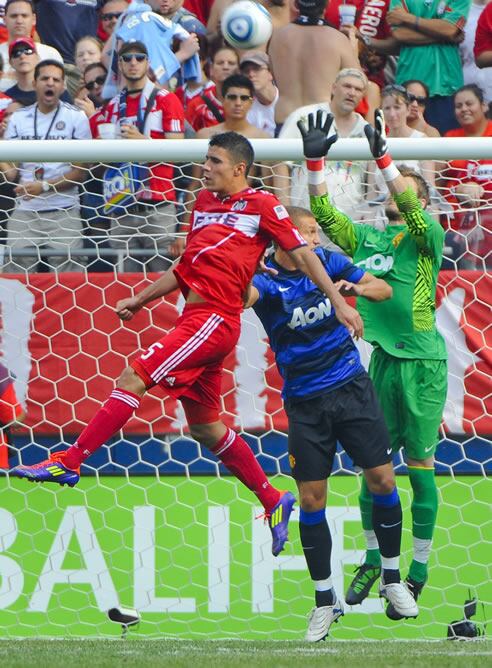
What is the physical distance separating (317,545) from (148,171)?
2.96 metres

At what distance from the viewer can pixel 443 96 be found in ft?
33.7

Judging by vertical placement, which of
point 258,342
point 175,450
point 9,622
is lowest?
point 9,622

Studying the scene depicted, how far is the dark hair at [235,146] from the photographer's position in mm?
6355

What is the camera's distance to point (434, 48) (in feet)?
34.3

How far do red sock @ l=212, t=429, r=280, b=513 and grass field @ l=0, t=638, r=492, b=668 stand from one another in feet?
2.52

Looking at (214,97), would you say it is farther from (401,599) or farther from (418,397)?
(401,599)

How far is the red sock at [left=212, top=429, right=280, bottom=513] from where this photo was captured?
6594 mm

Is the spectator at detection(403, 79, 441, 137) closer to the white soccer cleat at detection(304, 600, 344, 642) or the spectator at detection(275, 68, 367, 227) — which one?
the spectator at detection(275, 68, 367, 227)

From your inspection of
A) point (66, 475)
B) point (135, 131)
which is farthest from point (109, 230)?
point (66, 475)

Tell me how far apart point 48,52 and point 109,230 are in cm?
308

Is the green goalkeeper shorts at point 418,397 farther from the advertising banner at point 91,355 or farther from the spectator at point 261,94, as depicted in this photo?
the spectator at point 261,94

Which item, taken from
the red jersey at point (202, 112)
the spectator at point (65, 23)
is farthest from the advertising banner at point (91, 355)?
the spectator at point (65, 23)

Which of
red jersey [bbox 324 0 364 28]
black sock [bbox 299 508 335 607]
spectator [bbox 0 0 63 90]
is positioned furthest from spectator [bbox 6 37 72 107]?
black sock [bbox 299 508 335 607]

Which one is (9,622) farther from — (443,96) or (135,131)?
(443,96)
